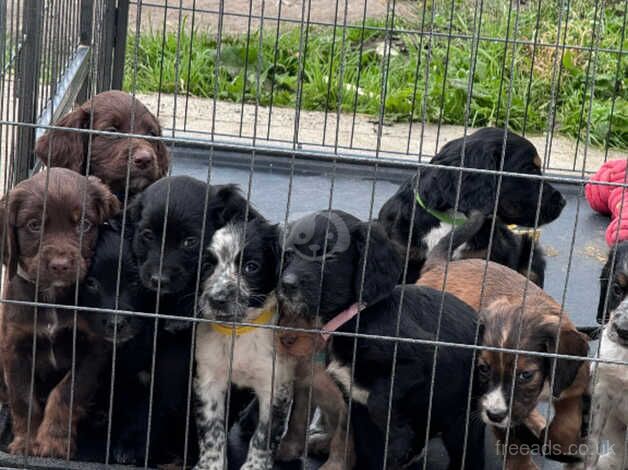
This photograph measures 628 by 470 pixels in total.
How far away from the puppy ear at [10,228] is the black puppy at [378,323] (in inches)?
35.5

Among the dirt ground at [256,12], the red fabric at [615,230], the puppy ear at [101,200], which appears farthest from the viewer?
the dirt ground at [256,12]

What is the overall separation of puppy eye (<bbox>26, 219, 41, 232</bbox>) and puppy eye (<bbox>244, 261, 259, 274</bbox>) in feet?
2.30

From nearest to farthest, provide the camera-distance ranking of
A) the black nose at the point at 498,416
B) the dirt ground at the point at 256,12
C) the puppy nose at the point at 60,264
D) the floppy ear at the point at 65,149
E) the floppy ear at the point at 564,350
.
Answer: the black nose at the point at 498,416 < the floppy ear at the point at 564,350 < the puppy nose at the point at 60,264 < the floppy ear at the point at 65,149 < the dirt ground at the point at 256,12

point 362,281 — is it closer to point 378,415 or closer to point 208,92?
point 378,415

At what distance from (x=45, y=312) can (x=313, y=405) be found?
39.2 inches

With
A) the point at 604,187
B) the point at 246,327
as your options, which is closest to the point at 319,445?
the point at 246,327

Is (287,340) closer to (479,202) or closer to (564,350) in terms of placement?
(564,350)

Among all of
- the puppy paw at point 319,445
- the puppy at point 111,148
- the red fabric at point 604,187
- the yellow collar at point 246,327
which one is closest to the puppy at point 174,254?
the yellow collar at point 246,327

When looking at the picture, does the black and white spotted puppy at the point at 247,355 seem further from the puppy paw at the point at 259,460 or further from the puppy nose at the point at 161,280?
the puppy nose at the point at 161,280

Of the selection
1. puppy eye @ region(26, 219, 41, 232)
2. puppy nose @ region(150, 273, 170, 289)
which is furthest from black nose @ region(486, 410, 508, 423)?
puppy eye @ region(26, 219, 41, 232)

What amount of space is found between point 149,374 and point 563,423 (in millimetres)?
1405

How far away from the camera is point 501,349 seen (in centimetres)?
367

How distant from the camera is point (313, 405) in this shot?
14.1 feet

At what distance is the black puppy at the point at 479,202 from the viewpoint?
5.00 metres
